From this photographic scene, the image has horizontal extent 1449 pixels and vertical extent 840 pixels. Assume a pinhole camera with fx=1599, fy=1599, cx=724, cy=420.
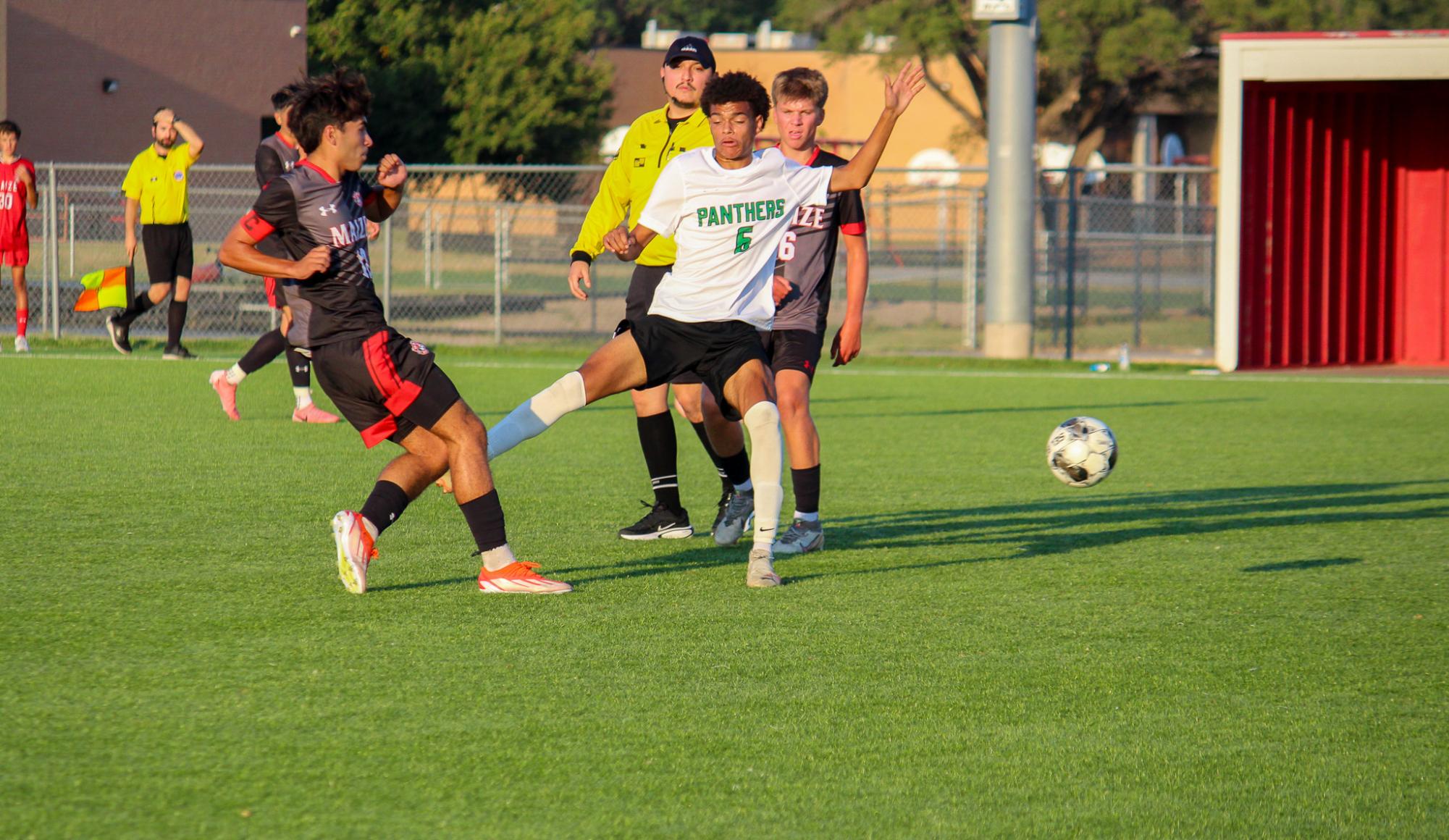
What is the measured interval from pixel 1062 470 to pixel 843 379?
28.2ft

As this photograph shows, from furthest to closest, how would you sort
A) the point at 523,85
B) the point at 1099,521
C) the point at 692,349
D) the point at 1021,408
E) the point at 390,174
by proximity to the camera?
the point at 523,85
the point at 1021,408
the point at 1099,521
the point at 692,349
the point at 390,174

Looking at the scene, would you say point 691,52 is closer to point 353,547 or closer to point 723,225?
point 723,225

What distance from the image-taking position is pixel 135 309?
49.2 feet

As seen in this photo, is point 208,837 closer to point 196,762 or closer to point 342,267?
point 196,762

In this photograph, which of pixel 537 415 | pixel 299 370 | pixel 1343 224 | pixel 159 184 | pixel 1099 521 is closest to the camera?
pixel 537 415

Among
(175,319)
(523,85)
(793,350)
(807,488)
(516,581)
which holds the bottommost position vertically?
(516,581)

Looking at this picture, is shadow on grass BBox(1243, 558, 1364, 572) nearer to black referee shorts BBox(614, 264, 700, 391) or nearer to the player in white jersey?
the player in white jersey

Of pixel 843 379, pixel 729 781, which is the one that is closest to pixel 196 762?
pixel 729 781

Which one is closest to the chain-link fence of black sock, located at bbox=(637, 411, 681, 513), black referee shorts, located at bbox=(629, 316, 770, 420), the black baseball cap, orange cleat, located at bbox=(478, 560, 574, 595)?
the black baseball cap

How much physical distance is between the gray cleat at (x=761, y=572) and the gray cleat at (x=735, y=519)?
2.81ft

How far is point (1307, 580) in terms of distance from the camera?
6.39 m

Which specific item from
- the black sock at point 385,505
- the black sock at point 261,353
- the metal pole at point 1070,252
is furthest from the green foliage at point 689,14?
the black sock at point 385,505

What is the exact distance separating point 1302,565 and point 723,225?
9.36 feet

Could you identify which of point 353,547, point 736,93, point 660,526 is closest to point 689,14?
point 660,526
